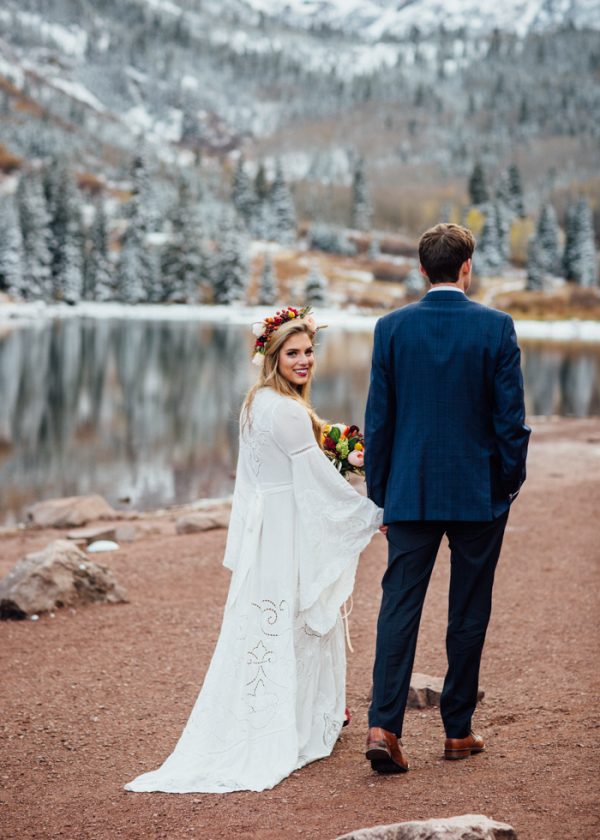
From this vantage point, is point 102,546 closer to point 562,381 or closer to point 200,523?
point 200,523

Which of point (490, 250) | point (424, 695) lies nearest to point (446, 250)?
point (424, 695)

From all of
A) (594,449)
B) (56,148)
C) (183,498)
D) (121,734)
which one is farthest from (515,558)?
(56,148)

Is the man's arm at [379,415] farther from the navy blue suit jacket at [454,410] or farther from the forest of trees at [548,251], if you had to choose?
the forest of trees at [548,251]

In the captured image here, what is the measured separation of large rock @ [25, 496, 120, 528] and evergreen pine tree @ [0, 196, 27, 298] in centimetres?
7536

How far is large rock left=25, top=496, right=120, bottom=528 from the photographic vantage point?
13.7m

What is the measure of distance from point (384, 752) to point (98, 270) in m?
93.2

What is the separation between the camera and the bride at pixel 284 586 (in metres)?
4.89

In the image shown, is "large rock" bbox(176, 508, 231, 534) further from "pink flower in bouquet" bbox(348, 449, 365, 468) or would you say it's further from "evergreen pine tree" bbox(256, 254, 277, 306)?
"evergreen pine tree" bbox(256, 254, 277, 306)

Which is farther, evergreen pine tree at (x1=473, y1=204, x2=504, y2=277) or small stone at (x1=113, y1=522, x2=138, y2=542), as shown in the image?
evergreen pine tree at (x1=473, y1=204, x2=504, y2=277)

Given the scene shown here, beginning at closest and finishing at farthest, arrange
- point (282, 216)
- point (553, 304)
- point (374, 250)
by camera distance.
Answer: point (553, 304)
point (374, 250)
point (282, 216)

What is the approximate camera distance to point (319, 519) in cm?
504

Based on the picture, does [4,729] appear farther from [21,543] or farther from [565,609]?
[21,543]

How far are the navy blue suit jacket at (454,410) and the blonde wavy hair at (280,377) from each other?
0.57 m

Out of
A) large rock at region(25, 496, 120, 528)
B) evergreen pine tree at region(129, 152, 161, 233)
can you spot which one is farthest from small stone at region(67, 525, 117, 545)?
evergreen pine tree at region(129, 152, 161, 233)
